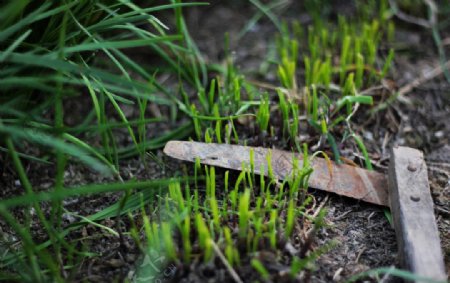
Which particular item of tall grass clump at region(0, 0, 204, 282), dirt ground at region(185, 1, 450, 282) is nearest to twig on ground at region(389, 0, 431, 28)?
dirt ground at region(185, 1, 450, 282)

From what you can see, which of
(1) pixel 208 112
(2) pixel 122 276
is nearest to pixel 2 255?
(2) pixel 122 276

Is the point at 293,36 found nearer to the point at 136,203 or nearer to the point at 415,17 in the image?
the point at 415,17

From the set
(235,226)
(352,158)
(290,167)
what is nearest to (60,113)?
(235,226)

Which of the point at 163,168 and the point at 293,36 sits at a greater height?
the point at 293,36

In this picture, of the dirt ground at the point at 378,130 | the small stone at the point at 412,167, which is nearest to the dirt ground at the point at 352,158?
the dirt ground at the point at 378,130

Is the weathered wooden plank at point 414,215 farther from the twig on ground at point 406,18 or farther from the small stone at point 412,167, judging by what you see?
the twig on ground at point 406,18
